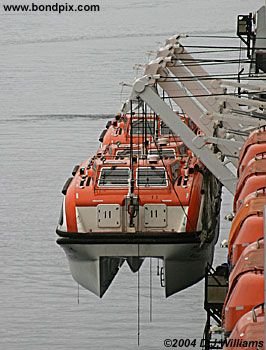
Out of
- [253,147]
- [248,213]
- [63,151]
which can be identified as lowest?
[63,151]

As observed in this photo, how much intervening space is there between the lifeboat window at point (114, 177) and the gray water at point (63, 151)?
163cm

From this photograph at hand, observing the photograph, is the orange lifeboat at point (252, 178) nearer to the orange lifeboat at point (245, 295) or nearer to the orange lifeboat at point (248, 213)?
the orange lifeboat at point (248, 213)

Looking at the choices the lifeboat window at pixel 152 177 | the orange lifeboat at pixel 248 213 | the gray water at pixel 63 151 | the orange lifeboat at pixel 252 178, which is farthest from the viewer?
the gray water at pixel 63 151

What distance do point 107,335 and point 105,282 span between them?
3.27ft

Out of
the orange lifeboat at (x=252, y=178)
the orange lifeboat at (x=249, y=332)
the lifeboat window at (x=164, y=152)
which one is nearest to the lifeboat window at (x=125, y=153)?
the lifeboat window at (x=164, y=152)

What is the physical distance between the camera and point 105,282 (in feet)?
59.2

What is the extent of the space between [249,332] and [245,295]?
1.13 metres

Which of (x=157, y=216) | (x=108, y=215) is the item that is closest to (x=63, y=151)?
(x=108, y=215)

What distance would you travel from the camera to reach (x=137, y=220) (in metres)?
17.0

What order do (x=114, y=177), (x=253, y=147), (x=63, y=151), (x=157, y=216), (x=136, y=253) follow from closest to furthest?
(x=253, y=147)
(x=157, y=216)
(x=136, y=253)
(x=114, y=177)
(x=63, y=151)

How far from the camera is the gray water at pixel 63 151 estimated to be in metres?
17.7

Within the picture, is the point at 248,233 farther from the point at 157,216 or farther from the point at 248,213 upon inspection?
the point at 157,216


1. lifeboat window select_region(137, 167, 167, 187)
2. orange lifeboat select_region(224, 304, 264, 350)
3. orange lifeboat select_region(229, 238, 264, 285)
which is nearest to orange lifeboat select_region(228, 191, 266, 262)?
orange lifeboat select_region(229, 238, 264, 285)

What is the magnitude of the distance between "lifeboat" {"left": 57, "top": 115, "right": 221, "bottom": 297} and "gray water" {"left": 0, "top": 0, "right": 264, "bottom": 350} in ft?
2.19
